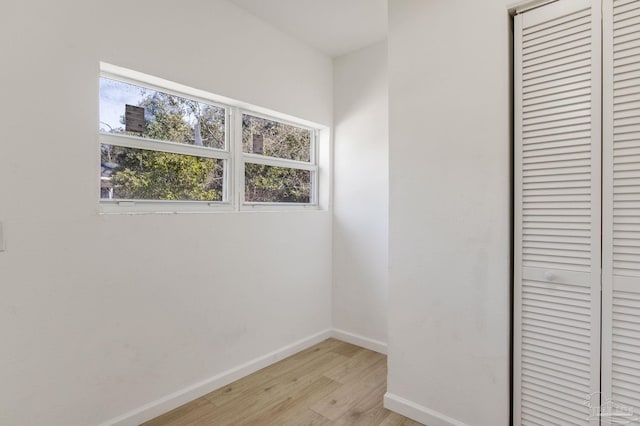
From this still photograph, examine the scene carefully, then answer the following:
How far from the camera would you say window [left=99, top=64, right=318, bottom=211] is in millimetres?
1891

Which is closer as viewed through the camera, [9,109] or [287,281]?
[9,109]

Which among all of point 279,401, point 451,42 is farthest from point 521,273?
point 279,401

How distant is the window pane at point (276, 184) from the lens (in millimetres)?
2623

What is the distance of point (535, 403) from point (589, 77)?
59.1 inches

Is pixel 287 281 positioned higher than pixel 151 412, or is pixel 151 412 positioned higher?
pixel 287 281

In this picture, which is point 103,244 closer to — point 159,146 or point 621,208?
point 159,146

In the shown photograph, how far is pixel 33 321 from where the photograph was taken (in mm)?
1537

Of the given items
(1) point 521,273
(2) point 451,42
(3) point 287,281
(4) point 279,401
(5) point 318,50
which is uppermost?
(5) point 318,50

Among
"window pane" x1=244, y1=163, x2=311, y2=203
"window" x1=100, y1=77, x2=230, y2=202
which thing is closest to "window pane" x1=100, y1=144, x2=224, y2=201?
"window" x1=100, y1=77, x2=230, y2=202

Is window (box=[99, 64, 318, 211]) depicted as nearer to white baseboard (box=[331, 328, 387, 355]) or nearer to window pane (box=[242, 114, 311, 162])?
window pane (box=[242, 114, 311, 162])

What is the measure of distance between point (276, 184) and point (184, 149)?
856 mm

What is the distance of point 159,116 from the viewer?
2.08 m

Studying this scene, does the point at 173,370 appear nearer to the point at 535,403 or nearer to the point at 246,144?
the point at 246,144

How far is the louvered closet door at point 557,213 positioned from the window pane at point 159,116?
189cm
